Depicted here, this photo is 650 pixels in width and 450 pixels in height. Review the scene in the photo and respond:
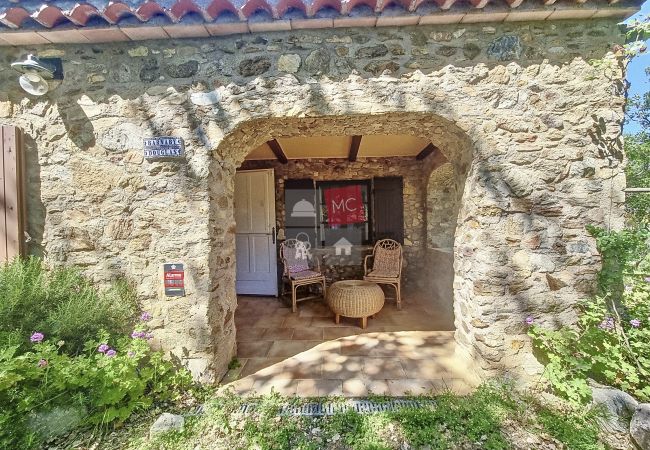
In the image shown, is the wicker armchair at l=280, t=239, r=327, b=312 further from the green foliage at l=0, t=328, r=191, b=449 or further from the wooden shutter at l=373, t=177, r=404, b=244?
the green foliage at l=0, t=328, r=191, b=449

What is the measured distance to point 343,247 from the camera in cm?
494

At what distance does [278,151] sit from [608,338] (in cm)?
406

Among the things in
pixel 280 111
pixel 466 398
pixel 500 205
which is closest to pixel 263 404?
pixel 466 398

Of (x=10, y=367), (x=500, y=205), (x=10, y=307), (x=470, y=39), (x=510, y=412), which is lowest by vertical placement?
(x=510, y=412)

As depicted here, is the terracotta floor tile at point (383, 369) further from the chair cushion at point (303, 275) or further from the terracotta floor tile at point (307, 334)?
the chair cushion at point (303, 275)

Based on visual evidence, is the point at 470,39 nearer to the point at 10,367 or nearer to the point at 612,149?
the point at 612,149

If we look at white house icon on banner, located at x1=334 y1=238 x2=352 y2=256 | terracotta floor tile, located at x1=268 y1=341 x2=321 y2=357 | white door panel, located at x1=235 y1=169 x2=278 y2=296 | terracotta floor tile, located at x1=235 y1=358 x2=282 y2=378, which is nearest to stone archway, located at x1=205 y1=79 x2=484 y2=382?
terracotta floor tile, located at x1=235 y1=358 x2=282 y2=378

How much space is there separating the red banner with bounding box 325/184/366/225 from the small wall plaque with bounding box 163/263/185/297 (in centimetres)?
309

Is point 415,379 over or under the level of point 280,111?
under

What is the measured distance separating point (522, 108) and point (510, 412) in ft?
7.20

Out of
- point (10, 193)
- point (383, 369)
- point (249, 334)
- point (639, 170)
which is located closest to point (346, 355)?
point (383, 369)

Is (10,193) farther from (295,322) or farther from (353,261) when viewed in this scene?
(353,261)

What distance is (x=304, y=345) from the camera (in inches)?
111

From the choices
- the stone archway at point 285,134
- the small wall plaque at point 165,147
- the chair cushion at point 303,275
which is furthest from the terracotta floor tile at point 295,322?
A: the small wall plaque at point 165,147
